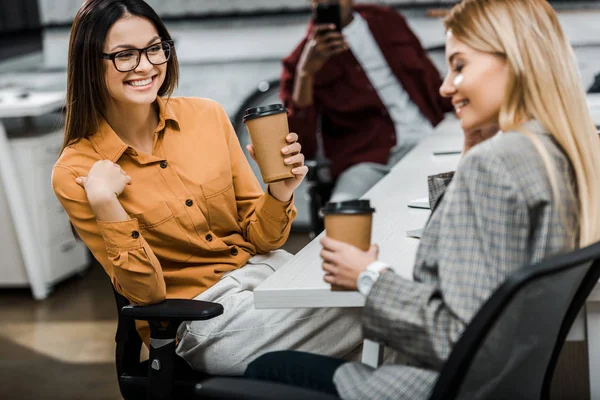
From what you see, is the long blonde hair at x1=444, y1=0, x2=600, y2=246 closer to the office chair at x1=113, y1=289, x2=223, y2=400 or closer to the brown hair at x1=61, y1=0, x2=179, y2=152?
the office chair at x1=113, y1=289, x2=223, y2=400

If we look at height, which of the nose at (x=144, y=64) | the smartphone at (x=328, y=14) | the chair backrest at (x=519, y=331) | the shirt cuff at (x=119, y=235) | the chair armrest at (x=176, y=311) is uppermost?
the nose at (x=144, y=64)

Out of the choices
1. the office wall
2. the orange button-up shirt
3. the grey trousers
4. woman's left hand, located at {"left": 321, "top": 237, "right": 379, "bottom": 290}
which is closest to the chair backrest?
woman's left hand, located at {"left": 321, "top": 237, "right": 379, "bottom": 290}

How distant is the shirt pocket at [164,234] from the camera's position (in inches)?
74.0

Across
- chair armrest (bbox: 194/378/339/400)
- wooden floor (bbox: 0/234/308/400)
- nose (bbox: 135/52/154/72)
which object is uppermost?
nose (bbox: 135/52/154/72)

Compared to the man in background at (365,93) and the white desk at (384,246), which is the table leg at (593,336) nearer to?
the white desk at (384,246)

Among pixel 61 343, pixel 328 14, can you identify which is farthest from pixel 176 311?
pixel 61 343

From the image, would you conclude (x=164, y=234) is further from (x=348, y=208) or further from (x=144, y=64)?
(x=348, y=208)

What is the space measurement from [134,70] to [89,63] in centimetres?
9

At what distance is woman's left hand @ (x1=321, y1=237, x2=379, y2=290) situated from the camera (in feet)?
4.26

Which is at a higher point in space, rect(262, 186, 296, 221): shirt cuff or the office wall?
rect(262, 186, 296, 221): shirt cuff

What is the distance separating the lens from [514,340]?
116 centimetres

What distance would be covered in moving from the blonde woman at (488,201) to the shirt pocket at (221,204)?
696 mm

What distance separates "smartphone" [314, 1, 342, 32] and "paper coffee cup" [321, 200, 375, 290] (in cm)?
201

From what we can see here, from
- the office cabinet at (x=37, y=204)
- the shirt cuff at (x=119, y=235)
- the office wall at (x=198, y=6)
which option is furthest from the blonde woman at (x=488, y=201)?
the office wall at (x=198, y=6)
